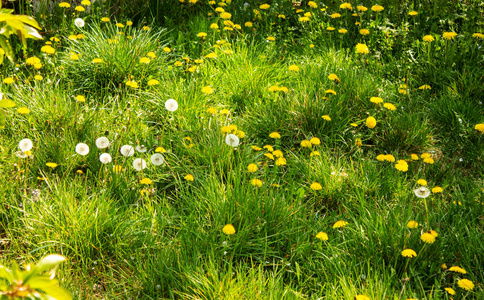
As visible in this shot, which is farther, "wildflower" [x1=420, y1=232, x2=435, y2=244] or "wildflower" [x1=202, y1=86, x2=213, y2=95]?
"wildflower" [x1=202, y1=86, x2=213, y2=95]

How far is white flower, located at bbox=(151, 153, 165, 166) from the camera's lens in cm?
297

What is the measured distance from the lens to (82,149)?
9.90 ft

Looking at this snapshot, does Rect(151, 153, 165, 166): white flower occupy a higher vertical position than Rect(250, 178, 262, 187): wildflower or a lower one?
lower

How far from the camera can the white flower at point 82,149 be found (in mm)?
2994

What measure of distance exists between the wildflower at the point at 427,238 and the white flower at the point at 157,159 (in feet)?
4.97

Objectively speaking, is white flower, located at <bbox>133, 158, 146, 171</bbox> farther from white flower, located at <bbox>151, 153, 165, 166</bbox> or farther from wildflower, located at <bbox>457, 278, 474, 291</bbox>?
wildflower, located at <bbox>457, 278, 474, 291</bbox>

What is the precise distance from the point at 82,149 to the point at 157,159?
47cm

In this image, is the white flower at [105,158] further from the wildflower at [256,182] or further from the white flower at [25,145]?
the wildflower at [256,182]

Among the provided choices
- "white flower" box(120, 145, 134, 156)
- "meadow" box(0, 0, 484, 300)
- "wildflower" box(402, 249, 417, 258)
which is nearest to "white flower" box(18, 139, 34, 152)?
"meadow" box(0, 0, 484, 300)

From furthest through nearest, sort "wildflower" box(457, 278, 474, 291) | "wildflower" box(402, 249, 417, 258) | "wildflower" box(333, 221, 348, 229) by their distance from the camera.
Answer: "wildflower" box(333, 221, 348, 229) → "wildflower" box(402, 249, 417, 258) → "wildflower" box(457, 278, 474, 291)

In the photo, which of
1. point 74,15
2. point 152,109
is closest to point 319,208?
point 152,109

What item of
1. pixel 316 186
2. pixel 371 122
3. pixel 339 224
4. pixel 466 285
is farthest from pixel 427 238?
pixel 371 122

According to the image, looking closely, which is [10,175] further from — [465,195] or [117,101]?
[465,195]

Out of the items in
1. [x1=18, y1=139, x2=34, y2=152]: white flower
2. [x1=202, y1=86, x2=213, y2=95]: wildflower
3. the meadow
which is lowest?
the meadow
